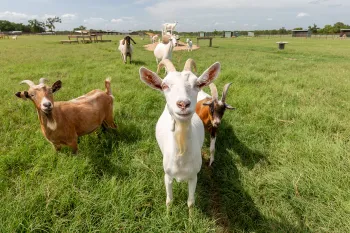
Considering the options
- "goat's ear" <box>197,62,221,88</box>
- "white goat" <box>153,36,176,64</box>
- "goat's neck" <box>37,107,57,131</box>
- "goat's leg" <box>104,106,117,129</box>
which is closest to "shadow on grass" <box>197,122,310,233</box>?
"goat's ear" <box>197,62,221,88</box>

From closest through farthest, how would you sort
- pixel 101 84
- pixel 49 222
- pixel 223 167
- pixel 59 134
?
1. pixel 49 222
2. pixel 59 134
3. pixel 223 167
4. pixel 101 84

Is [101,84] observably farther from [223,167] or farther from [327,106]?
[327,106]

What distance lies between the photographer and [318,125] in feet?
14.1

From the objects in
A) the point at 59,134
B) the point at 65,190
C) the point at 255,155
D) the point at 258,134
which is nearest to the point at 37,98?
the point at 59,134

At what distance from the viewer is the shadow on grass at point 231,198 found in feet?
8.33

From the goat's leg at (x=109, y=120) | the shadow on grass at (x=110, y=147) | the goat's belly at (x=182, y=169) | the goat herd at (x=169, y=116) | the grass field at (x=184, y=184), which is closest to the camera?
the goat herd at (x=169, y=116)

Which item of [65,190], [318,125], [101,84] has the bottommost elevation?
[65,190]

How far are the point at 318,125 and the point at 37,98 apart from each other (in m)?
4.87

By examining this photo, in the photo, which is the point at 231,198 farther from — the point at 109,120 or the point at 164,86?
the point at 109,120

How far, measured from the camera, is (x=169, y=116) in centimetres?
310

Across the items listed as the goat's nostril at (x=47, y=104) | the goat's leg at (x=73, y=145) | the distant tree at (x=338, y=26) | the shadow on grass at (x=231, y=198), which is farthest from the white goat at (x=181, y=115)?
the distant tree at (x=338, y=26)

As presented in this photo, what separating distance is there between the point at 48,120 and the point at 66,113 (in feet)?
1.25

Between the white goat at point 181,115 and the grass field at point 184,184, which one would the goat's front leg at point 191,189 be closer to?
the white goat at point 181,115

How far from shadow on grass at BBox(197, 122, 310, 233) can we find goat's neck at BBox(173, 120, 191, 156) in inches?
41.0
